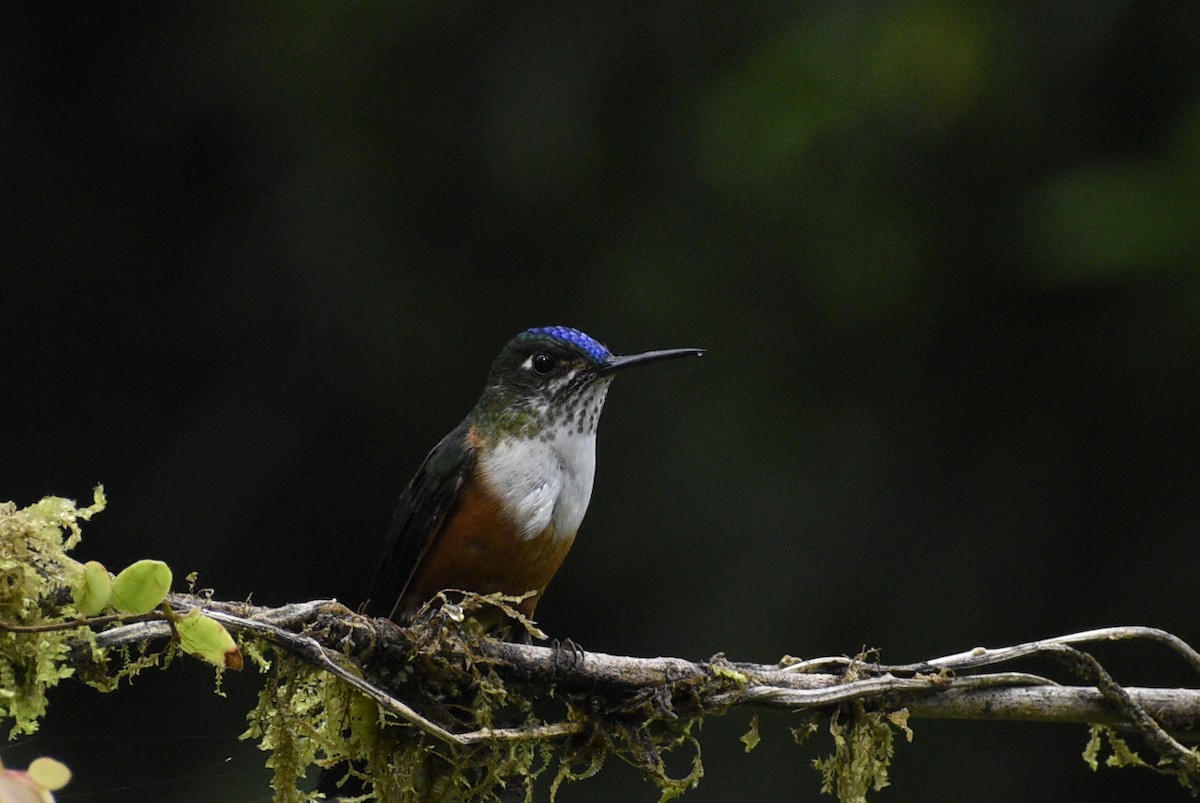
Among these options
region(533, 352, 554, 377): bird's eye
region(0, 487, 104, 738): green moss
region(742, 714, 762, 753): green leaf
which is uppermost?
region(533, 352, 554, 377): bird's eye

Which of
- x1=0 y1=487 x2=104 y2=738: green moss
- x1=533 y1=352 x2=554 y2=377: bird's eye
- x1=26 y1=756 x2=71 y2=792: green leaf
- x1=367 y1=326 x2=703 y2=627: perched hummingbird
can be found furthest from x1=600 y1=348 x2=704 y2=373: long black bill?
x1=26 y1=756 x2=71 y2=792: green leaf

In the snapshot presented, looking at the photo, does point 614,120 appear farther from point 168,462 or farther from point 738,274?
point 168,462

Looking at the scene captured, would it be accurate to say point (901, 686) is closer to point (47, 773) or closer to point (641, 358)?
point (47, 773)

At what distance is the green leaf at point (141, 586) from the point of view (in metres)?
1.71

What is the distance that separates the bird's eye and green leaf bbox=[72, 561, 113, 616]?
229 centimetres

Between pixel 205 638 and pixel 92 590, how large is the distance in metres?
0.16

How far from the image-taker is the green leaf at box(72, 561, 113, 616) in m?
1.74

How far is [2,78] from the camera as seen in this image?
5867mm

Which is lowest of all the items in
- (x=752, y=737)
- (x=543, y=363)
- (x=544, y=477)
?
(x=752, y=737)

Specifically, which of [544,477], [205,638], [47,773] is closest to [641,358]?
[544,477]

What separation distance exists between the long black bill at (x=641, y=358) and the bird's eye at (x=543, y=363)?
0.16 meters

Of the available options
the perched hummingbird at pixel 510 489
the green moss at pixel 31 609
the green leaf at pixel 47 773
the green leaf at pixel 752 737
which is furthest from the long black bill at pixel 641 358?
the green leaf at pixel 47 773

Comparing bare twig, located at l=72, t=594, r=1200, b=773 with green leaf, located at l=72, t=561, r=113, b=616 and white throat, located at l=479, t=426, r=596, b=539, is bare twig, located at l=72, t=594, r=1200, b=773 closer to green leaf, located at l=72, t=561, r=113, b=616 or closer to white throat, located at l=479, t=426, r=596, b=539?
green leaf, located at l=72, t=561, r=113, b=616

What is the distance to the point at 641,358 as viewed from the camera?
387cm
